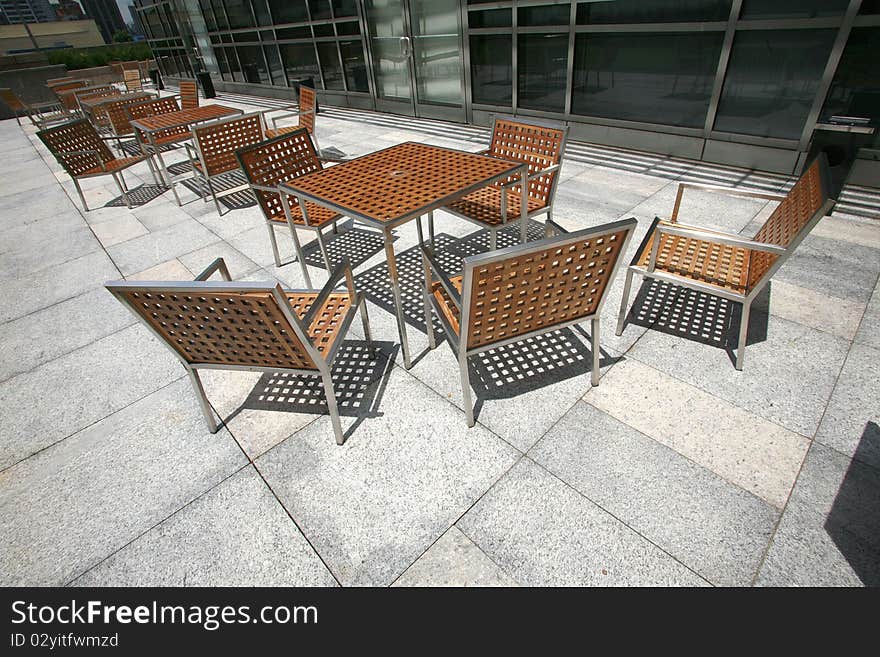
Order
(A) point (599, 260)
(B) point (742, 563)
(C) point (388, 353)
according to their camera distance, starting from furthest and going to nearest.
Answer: (C) point (388, 353), (A) point (599, 260), (B) point (742, 563)

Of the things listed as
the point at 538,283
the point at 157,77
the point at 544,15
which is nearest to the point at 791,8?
the point at 544,15

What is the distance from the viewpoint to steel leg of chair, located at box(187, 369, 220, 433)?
234 centimetres

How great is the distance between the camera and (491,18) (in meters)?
7.18

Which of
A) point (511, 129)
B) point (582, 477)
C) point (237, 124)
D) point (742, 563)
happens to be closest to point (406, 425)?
point (582, 477)

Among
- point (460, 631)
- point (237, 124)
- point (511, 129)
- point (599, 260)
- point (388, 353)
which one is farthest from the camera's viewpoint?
point (237, 124)

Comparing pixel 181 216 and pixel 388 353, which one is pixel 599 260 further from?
pixel 181 216

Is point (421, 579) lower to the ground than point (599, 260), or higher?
lower

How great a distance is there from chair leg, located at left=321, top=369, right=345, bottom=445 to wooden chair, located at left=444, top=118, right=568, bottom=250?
1.87 m

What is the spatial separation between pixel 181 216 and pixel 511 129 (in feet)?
14.4

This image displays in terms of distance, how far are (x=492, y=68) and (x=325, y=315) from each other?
22.8ft

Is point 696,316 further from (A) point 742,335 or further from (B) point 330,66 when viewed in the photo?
(B) point 330,66

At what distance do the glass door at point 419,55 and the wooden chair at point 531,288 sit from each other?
7.32 m

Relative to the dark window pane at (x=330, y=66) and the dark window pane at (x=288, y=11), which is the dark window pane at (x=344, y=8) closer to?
the dark window pane at (x=330, y=66)

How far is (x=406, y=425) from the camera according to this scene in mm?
2441
